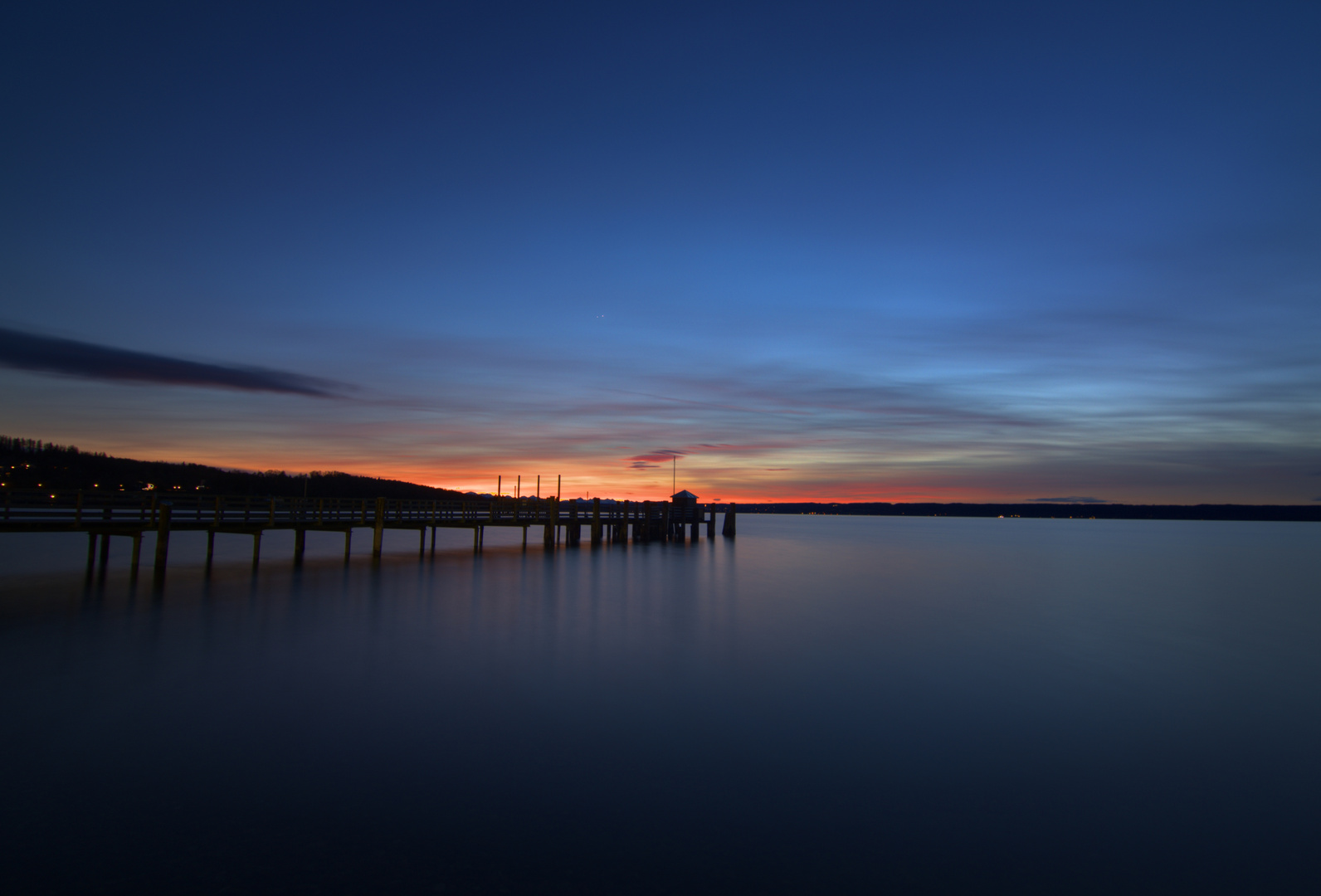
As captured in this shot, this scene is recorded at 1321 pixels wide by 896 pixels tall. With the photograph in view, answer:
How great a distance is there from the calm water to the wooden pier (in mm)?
2298

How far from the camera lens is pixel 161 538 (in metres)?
22.9

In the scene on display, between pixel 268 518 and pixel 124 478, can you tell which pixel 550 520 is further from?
pixel 124 478

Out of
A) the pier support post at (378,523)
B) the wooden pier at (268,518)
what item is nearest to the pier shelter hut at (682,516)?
the wooden pier at (268,518)

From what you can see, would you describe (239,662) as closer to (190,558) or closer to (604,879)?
(604,879)

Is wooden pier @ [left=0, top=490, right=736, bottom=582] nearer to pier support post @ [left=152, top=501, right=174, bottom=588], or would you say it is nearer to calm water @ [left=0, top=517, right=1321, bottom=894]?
pier support post @ [left=152, top=501, right=174, bottom=588]

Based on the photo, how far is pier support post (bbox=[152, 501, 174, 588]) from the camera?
21.5m

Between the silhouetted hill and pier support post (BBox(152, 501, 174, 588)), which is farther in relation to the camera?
the silhouetted hill

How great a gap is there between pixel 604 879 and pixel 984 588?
26.1 meters

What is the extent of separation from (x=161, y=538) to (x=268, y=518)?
3.23m

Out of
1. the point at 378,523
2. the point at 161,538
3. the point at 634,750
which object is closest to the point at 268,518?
the point at 161,538

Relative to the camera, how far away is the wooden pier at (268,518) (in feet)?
65.8

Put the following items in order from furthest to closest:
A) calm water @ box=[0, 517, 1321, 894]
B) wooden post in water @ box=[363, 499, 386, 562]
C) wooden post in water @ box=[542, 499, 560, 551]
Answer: wooden post in water @ box=[542, 499, 560, 551]
wooden post in water @ box=[363, 499, 386, 562]
calm water @ box=[0, 517, 1321, 894]

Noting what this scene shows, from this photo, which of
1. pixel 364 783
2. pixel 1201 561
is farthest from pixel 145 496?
pixel 1201 561

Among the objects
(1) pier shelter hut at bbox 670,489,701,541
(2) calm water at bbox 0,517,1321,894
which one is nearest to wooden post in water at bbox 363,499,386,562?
(2) calm water at bbox 0,517,1321,894
